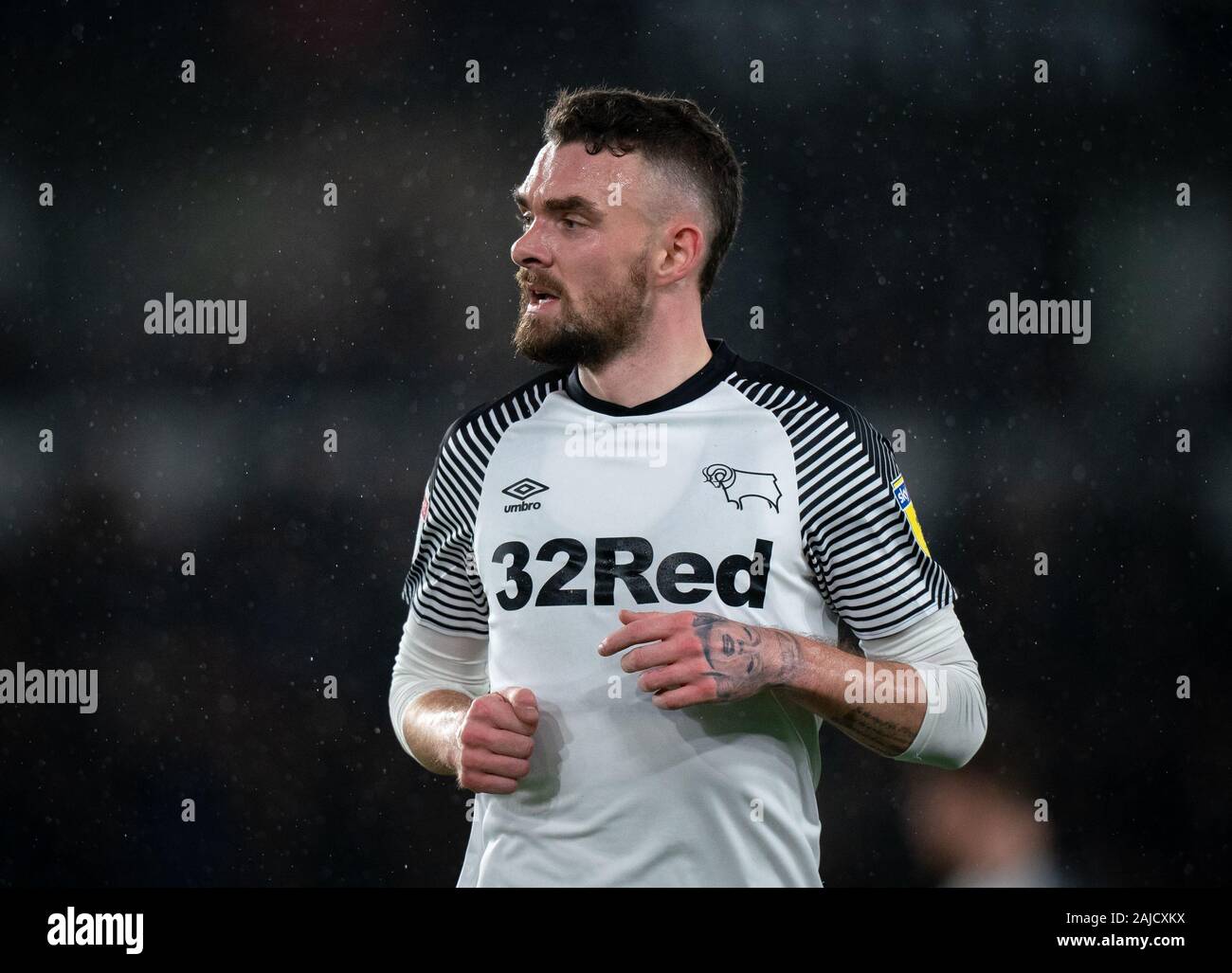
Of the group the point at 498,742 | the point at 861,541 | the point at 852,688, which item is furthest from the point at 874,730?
the point at 498,742

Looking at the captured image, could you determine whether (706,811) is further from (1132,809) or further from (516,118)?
(516,118)

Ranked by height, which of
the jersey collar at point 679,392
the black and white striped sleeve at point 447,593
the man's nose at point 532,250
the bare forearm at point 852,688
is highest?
the man's nose at point 532,250

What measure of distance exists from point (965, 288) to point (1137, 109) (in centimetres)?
43

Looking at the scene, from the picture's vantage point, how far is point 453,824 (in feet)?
7.10

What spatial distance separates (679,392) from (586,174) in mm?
323

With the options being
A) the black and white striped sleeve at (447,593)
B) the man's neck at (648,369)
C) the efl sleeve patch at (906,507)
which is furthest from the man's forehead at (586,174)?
the efl sleeve patch at (906,507)

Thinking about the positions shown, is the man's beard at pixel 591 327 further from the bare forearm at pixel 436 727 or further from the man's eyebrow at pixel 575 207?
the bare forearm at pixel 436 727

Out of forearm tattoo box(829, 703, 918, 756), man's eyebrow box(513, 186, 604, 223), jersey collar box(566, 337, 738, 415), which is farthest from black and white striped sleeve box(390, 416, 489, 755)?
forearm tattoo box(829, 703, 918, 756)

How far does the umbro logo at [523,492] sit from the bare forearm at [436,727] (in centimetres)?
28

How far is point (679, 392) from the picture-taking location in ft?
5.14

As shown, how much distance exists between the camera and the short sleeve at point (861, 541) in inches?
58.3

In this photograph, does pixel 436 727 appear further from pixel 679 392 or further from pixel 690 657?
pixel 679 392
